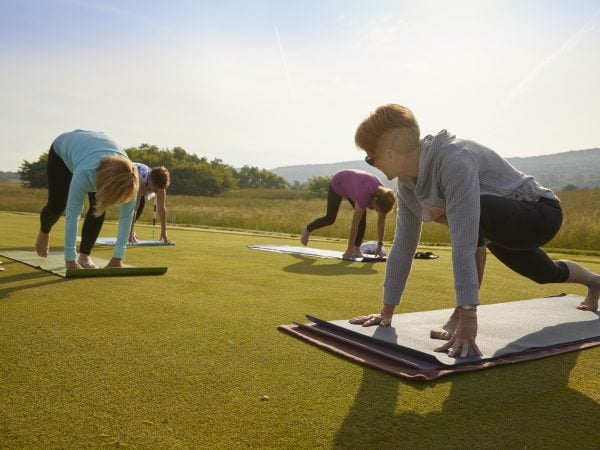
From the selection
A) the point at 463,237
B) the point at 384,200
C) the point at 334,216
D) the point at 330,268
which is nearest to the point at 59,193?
the point at 330,268

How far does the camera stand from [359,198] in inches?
291

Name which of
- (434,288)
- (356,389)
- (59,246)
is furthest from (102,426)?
(59,246)

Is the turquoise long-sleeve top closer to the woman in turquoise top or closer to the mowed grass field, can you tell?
the woman in turquoise top

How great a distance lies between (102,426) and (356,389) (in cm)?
88

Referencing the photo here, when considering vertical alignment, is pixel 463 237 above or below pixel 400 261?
above

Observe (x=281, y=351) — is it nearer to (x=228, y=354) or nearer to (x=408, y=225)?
(x=228, y=354)

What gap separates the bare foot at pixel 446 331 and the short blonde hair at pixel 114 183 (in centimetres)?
261

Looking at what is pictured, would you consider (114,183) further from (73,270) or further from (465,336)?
(465,336)

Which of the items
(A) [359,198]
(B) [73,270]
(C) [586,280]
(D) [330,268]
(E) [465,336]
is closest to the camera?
(E) [465,336]

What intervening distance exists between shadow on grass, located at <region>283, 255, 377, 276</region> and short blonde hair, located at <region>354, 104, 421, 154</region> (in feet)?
9.37

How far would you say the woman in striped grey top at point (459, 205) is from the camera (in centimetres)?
237

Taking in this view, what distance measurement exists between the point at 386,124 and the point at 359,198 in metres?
4.86

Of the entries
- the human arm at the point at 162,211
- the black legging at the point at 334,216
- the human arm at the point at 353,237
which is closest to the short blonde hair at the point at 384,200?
the human arm at the point at 353,237

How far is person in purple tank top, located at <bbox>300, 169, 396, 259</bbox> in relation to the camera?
709 cm
